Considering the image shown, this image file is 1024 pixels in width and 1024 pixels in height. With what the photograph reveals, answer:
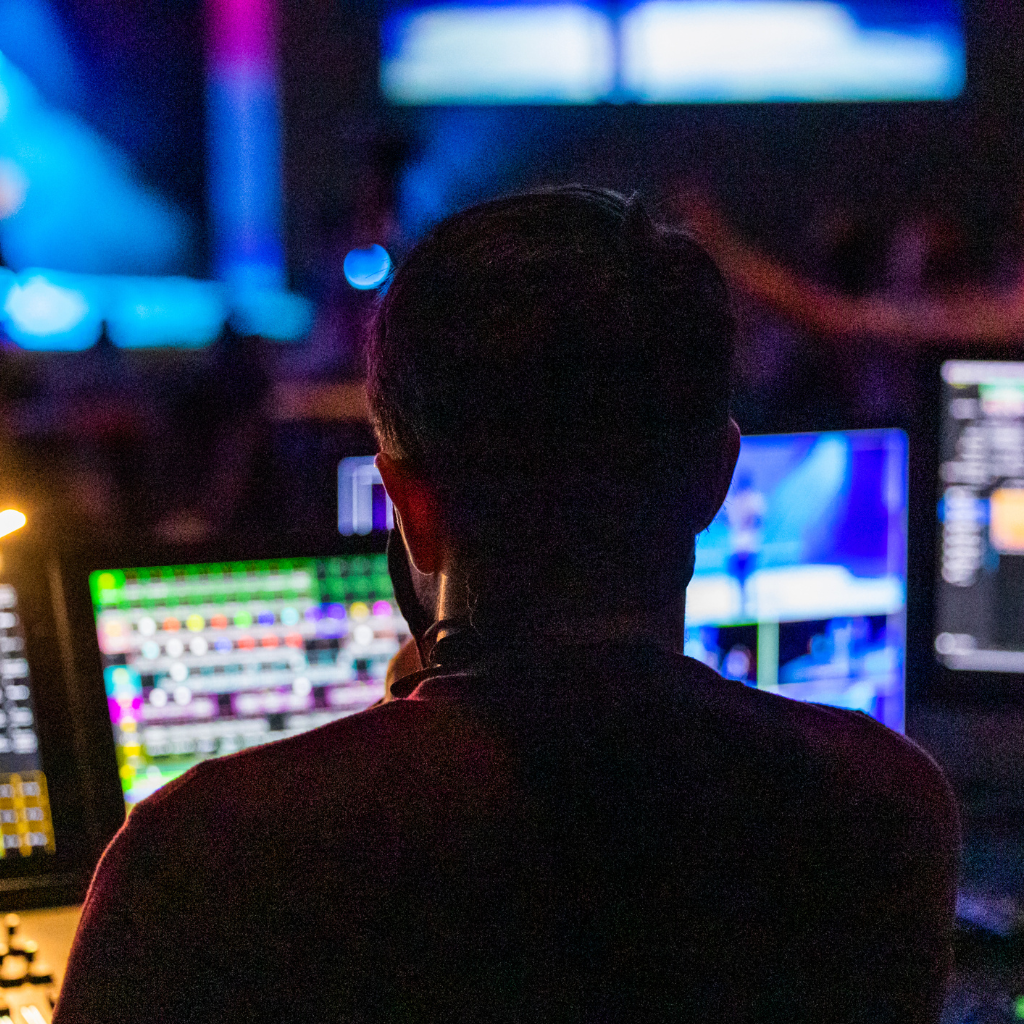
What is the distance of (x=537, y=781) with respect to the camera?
0.59 metres

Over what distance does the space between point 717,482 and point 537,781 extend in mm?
231

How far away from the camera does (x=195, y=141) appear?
355cm

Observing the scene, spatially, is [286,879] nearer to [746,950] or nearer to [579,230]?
[746,950]

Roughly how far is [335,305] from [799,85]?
142cm

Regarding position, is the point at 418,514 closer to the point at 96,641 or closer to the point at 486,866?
the point at 486,866

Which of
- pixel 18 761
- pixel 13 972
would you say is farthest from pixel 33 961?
pixel 18 761

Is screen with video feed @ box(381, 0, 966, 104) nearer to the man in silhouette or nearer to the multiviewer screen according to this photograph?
the multiviewer screen

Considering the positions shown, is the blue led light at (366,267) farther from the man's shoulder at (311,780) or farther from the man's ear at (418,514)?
the man's shoulder at (311,780)

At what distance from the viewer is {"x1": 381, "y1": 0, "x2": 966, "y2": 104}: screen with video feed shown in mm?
2904

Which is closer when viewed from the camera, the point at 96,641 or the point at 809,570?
the point at 96,641

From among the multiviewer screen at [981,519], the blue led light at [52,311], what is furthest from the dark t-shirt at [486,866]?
the blue led light at [52,311]

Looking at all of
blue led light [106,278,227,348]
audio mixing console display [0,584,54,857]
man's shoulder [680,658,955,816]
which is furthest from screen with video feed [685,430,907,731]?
blue led light [106,278,227,348]

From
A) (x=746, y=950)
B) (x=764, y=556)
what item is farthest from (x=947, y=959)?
(x=764, y=556)

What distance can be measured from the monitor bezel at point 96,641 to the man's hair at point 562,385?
0.43 metres
